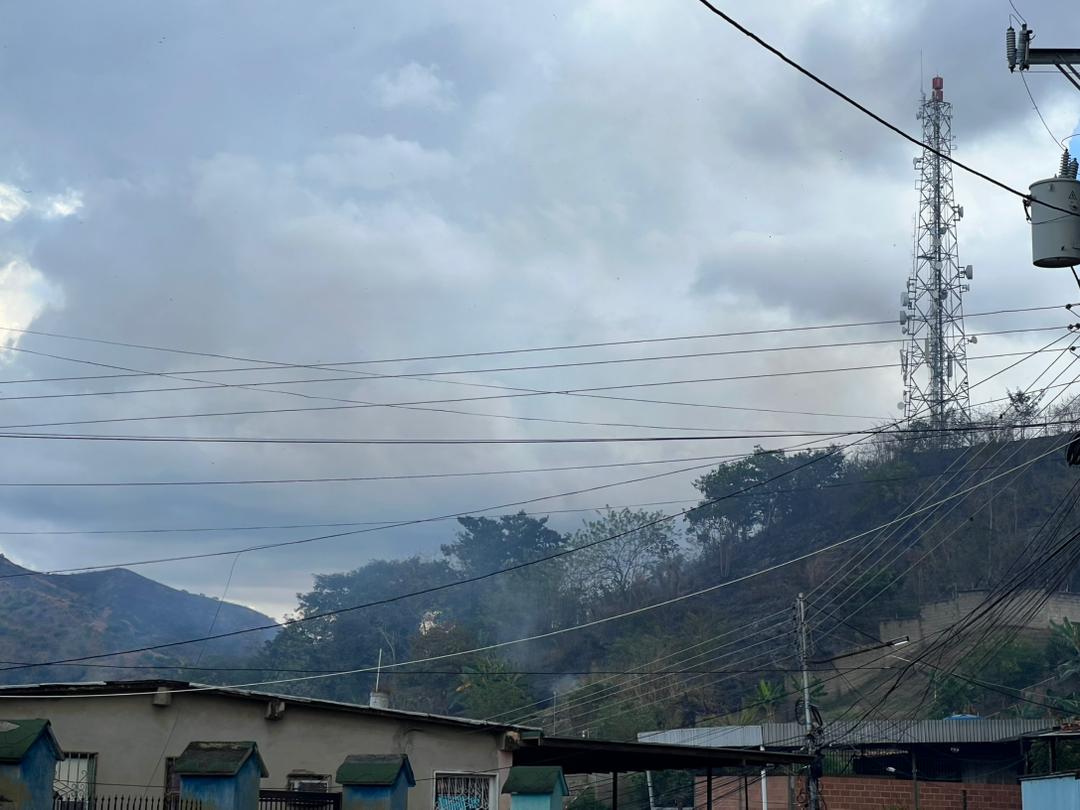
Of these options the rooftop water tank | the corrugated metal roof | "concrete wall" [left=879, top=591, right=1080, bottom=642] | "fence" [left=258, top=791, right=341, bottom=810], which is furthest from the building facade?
"concrete wall" [left=879, top=591, right=1080, bottom=642]

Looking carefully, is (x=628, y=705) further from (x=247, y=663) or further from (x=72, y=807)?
(x=72, y=807)

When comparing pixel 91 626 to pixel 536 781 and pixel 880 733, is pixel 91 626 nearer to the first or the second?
pixel 880 733

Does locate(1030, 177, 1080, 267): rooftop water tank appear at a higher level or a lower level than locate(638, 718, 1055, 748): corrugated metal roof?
higher

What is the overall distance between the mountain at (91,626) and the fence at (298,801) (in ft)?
370

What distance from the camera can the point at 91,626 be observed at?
162m

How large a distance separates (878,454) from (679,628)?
22559 mm

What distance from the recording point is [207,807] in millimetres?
14672

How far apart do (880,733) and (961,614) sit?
25.9 m

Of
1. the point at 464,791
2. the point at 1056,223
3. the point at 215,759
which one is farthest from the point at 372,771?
the point at 1056,223

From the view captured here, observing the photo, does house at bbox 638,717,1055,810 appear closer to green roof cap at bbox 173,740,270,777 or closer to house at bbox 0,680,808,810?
house at bbox 0,680,808,810

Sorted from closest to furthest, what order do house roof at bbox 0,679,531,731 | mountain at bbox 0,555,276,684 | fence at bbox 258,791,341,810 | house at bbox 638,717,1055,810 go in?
fence at bbox 258,791,341,810 → house roof at bbox 0,679,531,731 → house at bbox 638,717,1055,810 → mountain at bbox 0,555,276,684

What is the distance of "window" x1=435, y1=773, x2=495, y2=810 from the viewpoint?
2191 centimetres

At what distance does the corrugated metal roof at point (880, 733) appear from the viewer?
1855 inches

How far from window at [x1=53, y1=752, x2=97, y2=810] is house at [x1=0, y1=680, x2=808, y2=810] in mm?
19
